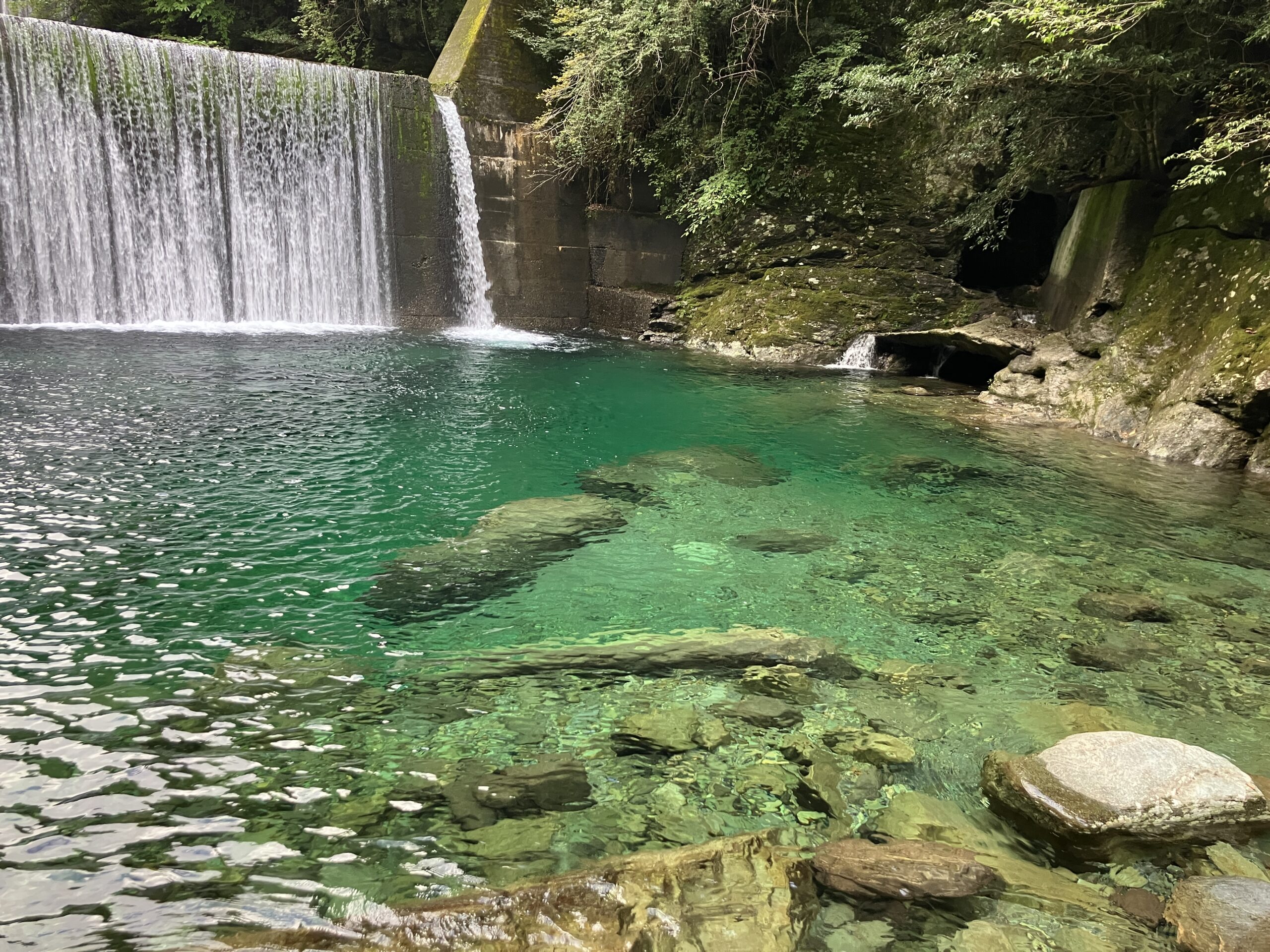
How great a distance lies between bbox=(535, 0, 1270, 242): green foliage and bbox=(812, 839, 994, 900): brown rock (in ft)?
23.9

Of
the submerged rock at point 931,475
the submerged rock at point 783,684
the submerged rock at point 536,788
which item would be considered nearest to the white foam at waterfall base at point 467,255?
the submerged rock at point 931,475

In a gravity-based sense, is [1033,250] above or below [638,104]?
below

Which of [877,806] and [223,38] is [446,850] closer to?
[877,806]

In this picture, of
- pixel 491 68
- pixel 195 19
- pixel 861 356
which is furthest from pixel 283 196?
pixel 861 356

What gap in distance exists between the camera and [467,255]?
15.9 metres

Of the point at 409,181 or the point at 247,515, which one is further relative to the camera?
the point at 409,181

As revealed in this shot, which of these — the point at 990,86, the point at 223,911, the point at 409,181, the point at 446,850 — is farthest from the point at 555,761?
the point at 409,181

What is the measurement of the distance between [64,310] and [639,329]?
32.7 ft

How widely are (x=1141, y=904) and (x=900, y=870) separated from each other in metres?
0.69

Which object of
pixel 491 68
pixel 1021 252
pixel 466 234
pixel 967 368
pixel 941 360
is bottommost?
pixel 967 368

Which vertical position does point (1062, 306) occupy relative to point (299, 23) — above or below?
below

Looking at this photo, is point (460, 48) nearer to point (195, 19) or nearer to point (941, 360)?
point (195, 19)

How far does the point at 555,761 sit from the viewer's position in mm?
2879

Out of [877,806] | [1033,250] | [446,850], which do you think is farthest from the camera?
[1033,250]
